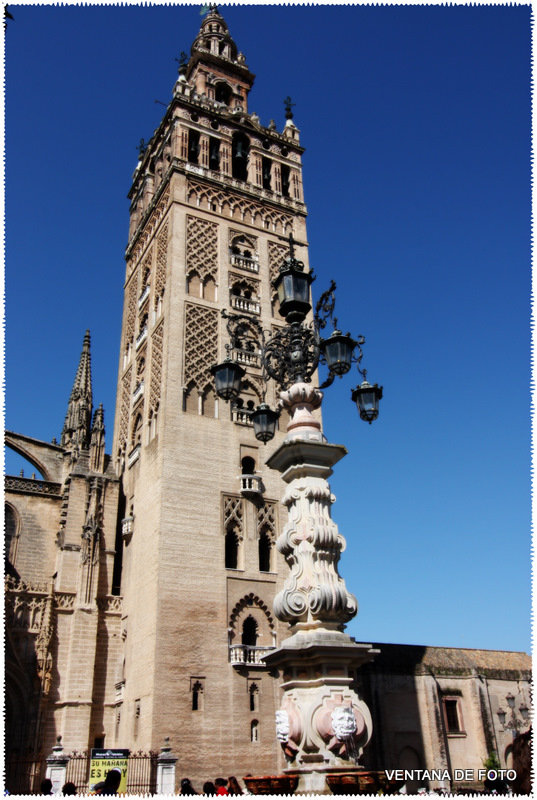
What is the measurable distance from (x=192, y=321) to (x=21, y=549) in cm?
976

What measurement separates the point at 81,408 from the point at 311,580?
21.5 metres

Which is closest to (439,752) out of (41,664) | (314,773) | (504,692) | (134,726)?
(504,692)

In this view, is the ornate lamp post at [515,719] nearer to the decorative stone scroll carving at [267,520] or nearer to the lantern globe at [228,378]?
the decorative stone scroll carving at [267,520]

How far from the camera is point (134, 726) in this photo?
1794 centimetres

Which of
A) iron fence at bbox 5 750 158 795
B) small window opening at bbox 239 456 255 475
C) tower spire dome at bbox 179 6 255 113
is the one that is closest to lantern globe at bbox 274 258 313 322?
iron fence at bbox 5 750 158 795

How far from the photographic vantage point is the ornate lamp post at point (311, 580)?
20.0 feet

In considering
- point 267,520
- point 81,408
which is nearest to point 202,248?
point 81,408

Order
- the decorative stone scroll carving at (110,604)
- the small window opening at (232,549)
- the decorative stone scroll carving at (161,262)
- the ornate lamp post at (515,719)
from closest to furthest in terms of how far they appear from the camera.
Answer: the small window opening at (232,549), the decorative stone scroll carving at (110,604), the ornate lamp post at (515,719), the decorative stone scroll carving at (161,262)

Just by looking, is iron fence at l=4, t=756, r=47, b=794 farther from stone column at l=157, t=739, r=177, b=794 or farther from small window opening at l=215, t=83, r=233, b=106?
small window opening at l=215, t=83, r=233, b=106

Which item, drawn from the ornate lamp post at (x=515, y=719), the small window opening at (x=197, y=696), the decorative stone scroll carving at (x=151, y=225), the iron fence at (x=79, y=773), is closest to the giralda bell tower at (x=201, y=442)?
the small window opening at (x=197, y=696)

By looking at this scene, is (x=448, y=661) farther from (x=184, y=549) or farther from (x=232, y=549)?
(x=184, y=549)

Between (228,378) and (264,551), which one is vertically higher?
(264,551)

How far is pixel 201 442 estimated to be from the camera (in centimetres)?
2102

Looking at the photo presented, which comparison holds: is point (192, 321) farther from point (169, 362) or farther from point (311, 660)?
point (311, 660)
